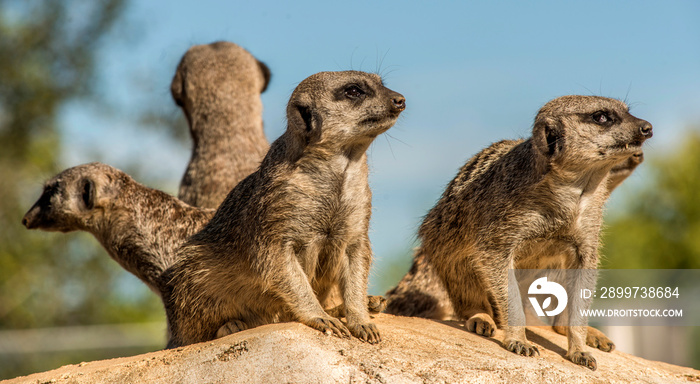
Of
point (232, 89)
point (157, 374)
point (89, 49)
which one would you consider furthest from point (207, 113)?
point (89, 49)

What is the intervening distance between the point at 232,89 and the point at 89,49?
56.1ft

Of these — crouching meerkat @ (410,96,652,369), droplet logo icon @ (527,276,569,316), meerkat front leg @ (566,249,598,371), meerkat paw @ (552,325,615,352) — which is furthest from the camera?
meerkat paw @ (552,325,615,352)

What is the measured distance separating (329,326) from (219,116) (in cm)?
588

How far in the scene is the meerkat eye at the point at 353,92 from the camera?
20.4 ft

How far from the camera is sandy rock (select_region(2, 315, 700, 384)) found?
5.47 meters

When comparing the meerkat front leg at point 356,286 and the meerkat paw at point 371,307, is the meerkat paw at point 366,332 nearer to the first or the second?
the meerkat front leg at point 356,286

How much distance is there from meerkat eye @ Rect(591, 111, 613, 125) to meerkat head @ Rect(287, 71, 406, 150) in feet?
5.36

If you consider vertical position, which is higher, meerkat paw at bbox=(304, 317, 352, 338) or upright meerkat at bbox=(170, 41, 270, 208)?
upright meerkat at bbox=(170, 41, 270, 208)

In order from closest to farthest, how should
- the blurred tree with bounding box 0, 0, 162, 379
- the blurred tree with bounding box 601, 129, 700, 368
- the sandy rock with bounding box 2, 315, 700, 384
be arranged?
the sandy rock with bounding box 2, 315, 700, 384
the blurred tree with bounding box 0, 0, 162, 379
the blurred tree with bounding box 601, 129, 700, 368

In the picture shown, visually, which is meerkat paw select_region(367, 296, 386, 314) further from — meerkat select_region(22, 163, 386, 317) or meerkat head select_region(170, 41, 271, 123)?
meerkat head select_region(170, 41, 271, 123)

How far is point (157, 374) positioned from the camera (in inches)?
231

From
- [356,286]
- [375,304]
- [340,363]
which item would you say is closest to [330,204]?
[356,286]

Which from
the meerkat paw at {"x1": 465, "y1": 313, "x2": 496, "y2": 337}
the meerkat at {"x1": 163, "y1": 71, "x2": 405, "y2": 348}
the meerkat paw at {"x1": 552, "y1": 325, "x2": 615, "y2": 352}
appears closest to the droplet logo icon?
the meerkat paw at {"x1": 552, "y1": 325, "x2": 615, "y2": 352}

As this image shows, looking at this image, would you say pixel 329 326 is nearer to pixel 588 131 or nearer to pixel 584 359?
pixel 584 359
